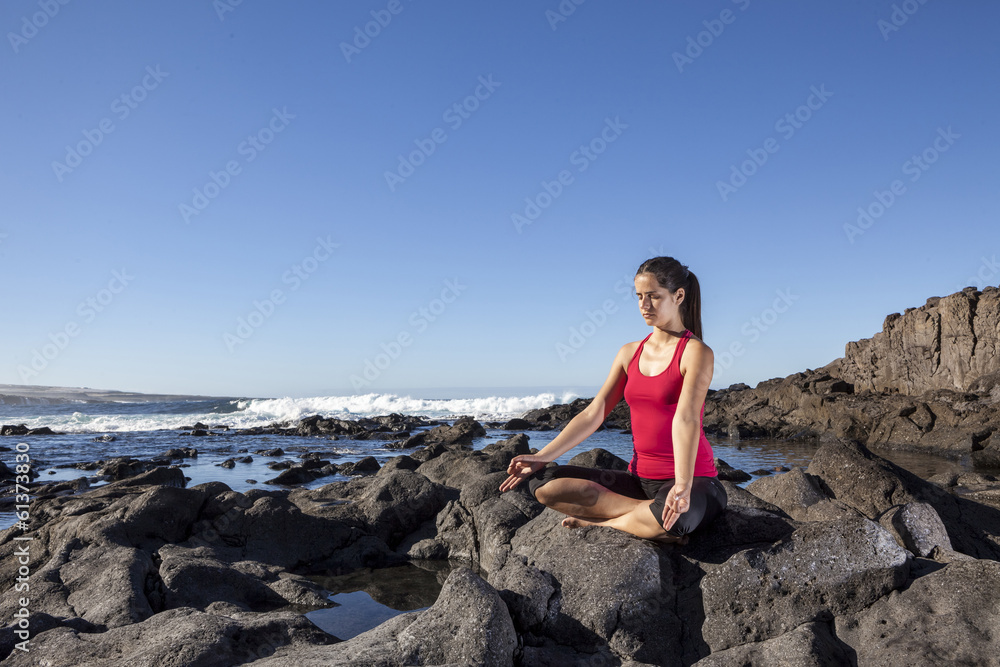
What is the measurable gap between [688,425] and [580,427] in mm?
981

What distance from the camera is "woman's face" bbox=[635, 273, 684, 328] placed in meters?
3.93

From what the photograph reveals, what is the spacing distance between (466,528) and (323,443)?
75.8 ft

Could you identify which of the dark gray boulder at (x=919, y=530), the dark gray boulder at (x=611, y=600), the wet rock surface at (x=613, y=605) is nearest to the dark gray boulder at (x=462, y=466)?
the wet rock surface at (x=613, y=605)

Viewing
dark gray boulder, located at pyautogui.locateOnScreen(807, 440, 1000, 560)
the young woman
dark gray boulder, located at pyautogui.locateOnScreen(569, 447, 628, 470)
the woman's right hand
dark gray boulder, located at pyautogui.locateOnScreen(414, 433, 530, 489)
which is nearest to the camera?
the young woman

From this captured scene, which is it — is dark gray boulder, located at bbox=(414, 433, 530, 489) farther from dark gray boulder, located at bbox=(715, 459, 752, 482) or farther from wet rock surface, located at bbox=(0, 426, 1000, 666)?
dark gray boulder, located at bbox=(715, 459, 752, 482)

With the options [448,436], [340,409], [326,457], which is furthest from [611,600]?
[340,409]

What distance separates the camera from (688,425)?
360cm

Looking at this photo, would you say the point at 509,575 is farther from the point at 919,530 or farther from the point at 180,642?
the point at 919,530

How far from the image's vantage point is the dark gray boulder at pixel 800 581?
12.5ft

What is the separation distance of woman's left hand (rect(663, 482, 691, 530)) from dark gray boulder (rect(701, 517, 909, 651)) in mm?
732

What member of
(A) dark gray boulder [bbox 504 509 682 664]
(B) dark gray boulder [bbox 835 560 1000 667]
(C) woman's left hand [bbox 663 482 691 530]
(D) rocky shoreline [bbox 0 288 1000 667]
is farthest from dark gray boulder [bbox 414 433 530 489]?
(B) dark gray boulder [bbox 835 560 1000 667]

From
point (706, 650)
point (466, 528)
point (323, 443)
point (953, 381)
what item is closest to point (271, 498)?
point (466, 528)

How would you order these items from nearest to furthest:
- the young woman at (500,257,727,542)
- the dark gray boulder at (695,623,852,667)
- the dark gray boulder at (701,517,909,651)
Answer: the dark gray boulder at (695,623,852,667) → the young woman at (500,257,727,542) → the dark gray boulder at (701,517,909,651)

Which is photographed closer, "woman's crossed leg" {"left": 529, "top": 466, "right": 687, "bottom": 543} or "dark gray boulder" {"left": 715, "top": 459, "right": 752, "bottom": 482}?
"woman's crossed leg" {"left": 529, "top": 466, "right": 687, "bottom": 543}
